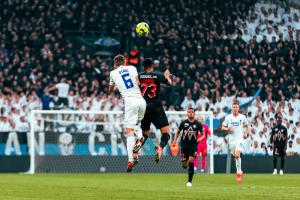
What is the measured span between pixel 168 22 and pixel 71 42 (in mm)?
4690

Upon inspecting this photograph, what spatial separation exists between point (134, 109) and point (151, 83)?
2.12 ft

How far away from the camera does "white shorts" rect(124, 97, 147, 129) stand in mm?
18156

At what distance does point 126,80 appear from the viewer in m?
18.1

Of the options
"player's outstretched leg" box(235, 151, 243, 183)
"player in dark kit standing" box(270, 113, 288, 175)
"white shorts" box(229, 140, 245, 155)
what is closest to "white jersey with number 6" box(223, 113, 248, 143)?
"white shorts" box(229, 140, 245, 155)

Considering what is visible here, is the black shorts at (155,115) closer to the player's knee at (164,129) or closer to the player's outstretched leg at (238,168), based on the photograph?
the player's knee at (164,129)

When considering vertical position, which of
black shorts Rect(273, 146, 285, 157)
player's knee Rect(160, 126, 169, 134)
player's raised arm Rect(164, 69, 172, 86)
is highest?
player's raised arm Rect(164, 69, 172, 86)

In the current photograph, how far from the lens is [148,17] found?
131 feet

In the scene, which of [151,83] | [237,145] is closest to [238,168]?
[237,145]

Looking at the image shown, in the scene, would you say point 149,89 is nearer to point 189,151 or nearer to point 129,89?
point 129,89

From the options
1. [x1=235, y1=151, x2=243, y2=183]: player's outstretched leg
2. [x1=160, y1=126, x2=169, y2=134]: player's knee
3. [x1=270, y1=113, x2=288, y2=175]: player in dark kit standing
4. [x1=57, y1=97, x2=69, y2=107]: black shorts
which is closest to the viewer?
[x1=160, y1=126, x2=169, y2=134]: player's knee

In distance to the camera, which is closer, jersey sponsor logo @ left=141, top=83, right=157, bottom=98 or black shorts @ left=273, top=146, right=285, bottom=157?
jersey sponsor logo @ left=141, top=83, right=157, bottom=98

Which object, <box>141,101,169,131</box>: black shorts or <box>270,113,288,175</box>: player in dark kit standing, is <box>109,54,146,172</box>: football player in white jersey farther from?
<box>270,113,288,175</box>: player in dark kit standing

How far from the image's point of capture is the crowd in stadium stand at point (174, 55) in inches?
1311

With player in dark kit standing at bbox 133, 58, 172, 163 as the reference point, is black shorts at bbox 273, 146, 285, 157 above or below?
below
